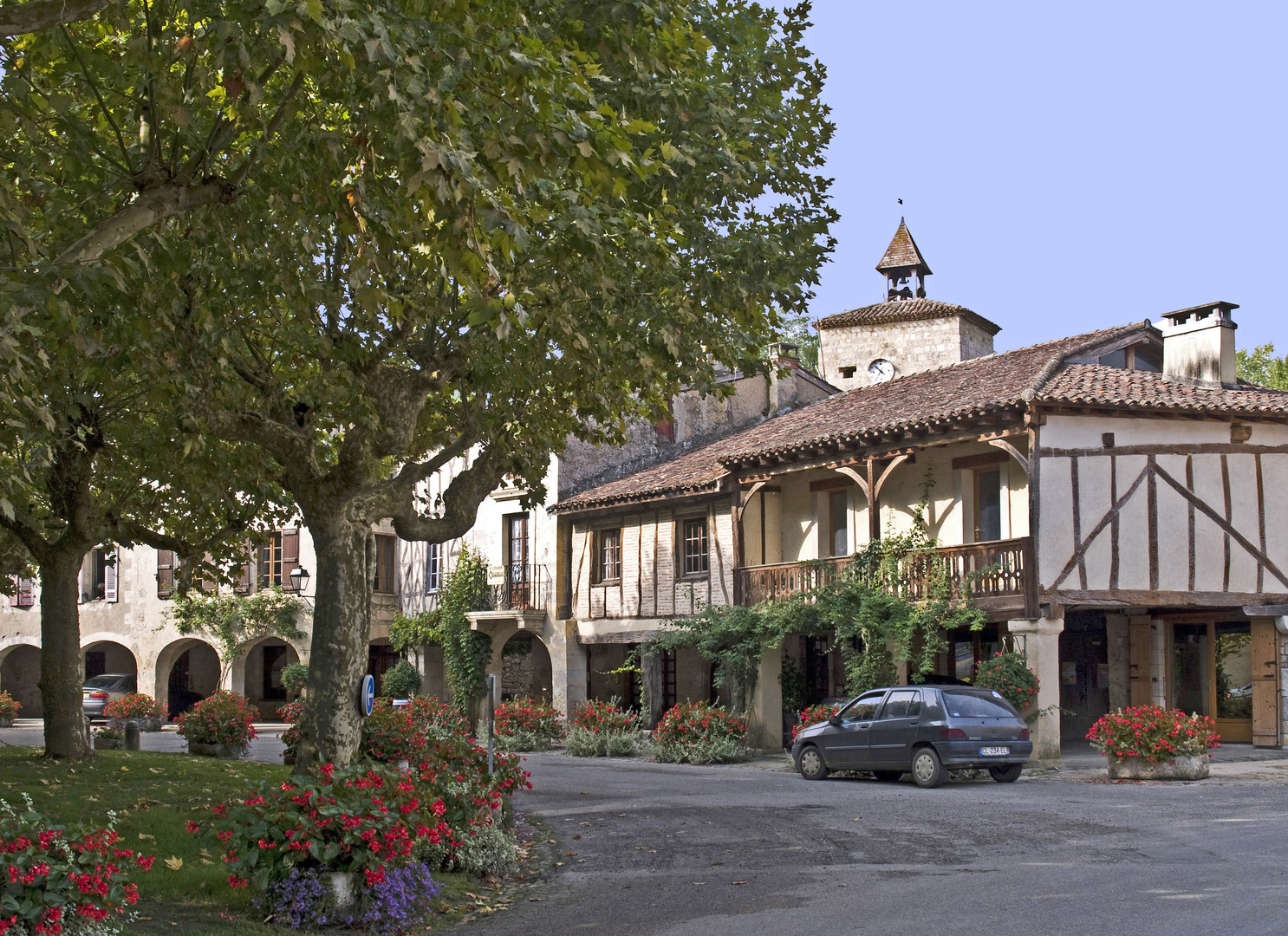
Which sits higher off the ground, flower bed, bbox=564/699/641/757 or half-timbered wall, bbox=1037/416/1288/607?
half-timbered wall, bbox=1037/416/1288/607

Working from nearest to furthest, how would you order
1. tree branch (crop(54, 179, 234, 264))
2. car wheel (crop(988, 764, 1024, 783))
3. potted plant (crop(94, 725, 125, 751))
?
1. tree branch (crop(54, 179, 234, 264))
2. car wheel (crop(988, 764, 1024, 783))
3. potted plant (crop(94, 725, 125, 751))

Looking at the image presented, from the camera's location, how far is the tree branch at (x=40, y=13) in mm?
7152

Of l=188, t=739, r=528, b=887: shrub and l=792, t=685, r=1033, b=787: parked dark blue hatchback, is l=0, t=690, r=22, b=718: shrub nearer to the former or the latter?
l=792, t=685, r=1033, b=787: parked dark blue hatchback

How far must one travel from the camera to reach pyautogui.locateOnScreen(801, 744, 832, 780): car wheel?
1955cm

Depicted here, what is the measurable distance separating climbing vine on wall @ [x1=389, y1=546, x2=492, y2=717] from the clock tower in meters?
14.2

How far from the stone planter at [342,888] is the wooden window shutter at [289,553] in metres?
29.1

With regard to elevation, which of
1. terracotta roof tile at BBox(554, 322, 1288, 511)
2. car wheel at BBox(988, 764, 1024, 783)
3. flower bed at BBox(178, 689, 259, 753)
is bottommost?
car wheel at BBox(988, 764, 1024, 783)

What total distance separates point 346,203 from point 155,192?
133 centimetres

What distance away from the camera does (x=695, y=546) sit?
2872cm

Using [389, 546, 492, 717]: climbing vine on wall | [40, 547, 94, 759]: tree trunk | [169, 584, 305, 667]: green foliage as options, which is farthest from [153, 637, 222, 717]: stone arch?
[40, 547, 94, 759]: tree trunk

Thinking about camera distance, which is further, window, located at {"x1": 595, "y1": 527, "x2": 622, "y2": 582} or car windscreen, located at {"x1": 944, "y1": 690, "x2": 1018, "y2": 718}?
window, located at {"x1": 595, "y1": 527, "x2": 622, "y2": 582}

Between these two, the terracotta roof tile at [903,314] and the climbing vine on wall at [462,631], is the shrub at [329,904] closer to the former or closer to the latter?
the climbing vine on wall at [462,631]

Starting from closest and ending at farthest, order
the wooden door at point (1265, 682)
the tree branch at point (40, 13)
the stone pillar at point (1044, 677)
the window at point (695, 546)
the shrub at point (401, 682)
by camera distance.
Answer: the tree branch at point (40, 13)
the stone pillar at point (1044, 677)
the wooden door at point (1265, 682)
the window at point (695, 546)
the shrub at point (401, 682)

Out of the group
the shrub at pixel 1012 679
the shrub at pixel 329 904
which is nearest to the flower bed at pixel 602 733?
the shrub at pixel 1012 679
